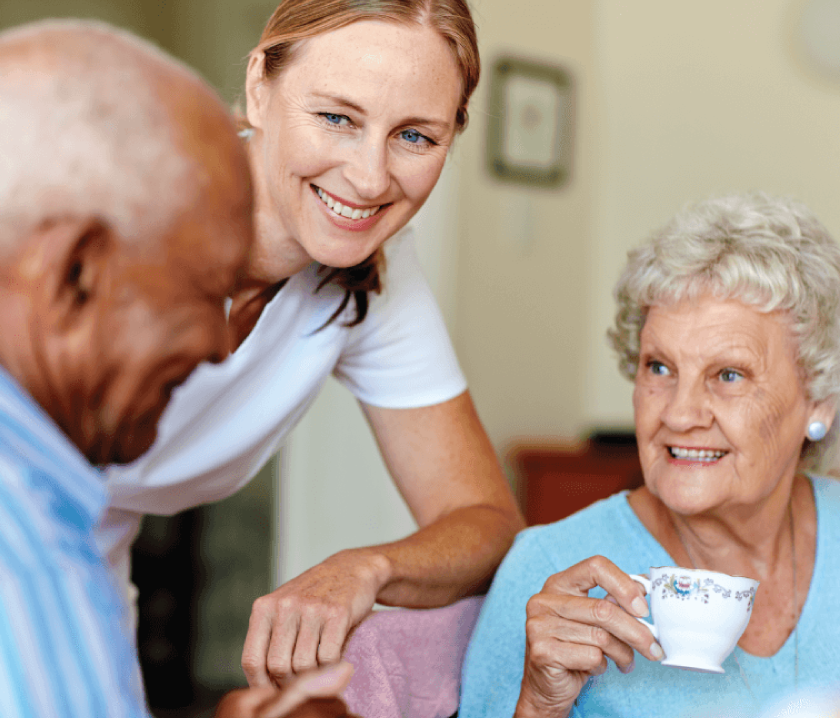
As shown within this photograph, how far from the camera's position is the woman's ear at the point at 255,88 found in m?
1.19

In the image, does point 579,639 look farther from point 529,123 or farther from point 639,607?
point 529,123

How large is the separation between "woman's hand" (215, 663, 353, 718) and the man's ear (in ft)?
0.96

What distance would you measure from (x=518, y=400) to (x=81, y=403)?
9.38 ft

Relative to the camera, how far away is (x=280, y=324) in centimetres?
131

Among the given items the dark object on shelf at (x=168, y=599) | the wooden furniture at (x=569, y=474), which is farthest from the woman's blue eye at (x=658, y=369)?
the dark object on shelf at (x=168, y=599)

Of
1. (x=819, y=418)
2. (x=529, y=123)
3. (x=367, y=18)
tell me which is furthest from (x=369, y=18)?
(x=529, y=123)

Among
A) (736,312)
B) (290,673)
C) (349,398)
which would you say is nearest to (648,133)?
(349,398)

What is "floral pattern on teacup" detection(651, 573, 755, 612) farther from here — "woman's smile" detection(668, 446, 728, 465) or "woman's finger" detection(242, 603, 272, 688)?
"woman's finger" detection(242, 603, 272, 688)

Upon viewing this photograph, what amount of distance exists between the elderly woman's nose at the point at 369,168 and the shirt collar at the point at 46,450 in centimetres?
61

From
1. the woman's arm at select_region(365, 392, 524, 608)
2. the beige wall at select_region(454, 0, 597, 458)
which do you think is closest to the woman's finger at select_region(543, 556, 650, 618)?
the woman's arm at select_region(365, 392, 524, 608)

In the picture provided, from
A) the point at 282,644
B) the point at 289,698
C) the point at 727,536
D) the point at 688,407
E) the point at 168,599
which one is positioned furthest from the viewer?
the point at 168,599

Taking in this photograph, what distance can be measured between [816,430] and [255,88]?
2.93 ft

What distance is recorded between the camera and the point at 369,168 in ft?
3.57

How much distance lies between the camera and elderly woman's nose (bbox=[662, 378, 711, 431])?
130 cm
